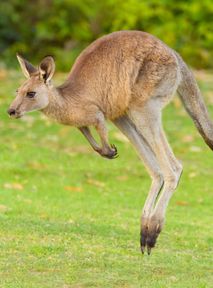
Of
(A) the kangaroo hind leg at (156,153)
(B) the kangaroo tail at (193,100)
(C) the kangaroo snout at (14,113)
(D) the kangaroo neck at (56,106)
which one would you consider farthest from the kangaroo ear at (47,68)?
(B) the kangaroo tail at (193,100)

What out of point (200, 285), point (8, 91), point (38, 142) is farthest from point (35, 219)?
point (8, 91)

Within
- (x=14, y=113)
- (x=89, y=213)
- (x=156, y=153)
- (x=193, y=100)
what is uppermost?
(x=14, y=113)

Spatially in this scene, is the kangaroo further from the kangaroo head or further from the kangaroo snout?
the kangaroo snout

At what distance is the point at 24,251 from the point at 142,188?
501 centimetres

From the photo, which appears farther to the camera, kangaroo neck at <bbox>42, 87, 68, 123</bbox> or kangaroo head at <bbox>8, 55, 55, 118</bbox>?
kangaroo neck at <bbox>42, 87, 68, 123</bbox>

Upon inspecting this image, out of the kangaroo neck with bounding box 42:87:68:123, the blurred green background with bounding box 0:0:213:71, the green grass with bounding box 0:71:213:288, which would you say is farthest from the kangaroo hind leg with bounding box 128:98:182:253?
the blurred green background with bounding box 0:0:213:71

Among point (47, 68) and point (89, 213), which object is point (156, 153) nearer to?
point (47, 68)

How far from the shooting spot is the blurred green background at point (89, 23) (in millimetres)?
24031

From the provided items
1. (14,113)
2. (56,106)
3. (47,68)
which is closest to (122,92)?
(56,106)

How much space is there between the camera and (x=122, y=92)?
8617 mm

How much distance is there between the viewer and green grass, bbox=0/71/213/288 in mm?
8008

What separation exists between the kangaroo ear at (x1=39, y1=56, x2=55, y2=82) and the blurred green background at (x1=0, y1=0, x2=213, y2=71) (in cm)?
1530

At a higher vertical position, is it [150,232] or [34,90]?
[34,90]

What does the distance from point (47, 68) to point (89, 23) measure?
53.6ft
